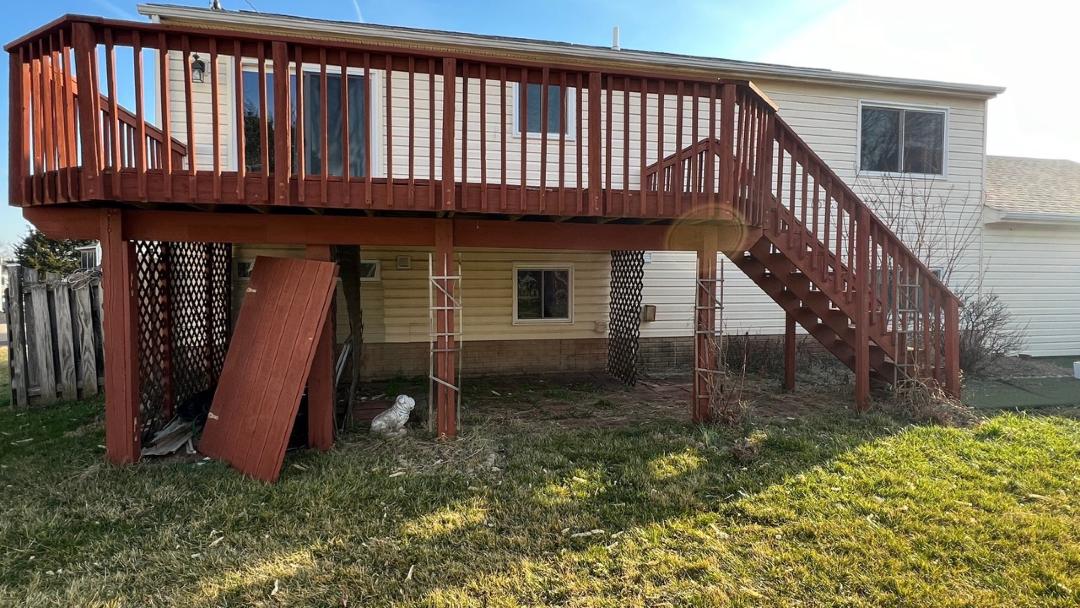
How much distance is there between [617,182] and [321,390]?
17.2 ft

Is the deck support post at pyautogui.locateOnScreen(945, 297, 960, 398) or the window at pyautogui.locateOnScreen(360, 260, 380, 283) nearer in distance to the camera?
the deck support post at pyautogui.locateOnScreen(945, 297, 960, 398)

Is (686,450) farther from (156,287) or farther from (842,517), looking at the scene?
(156,287)

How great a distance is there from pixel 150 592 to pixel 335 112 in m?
5.88

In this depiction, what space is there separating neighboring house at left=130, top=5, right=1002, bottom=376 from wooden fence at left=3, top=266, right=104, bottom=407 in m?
1.62

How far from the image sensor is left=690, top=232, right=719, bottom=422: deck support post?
16.3ft

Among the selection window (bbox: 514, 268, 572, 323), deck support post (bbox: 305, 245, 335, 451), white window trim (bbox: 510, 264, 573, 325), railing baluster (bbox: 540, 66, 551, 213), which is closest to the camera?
railing baluster (bbox: 540, 66, 551, 213)

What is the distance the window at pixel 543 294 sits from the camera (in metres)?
8.22

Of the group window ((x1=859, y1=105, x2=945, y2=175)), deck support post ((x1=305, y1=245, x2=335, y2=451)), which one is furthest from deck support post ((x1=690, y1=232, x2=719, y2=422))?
window ((x1=859, y1=105, x2=945, y2=175))

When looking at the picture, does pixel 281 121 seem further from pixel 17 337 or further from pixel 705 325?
pixel 17 337

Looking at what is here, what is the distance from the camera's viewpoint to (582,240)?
4.81 m

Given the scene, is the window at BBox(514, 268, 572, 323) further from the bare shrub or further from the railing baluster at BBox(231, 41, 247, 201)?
the railing baluster at BBox(231, 41, 247, 201)

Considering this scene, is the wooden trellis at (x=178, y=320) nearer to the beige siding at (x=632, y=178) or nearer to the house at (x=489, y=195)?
the house at (x=489, y=195)

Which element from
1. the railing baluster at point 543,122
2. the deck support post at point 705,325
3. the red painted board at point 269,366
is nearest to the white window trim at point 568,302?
the deck support post at point 705,325

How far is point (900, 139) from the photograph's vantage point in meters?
8.89
